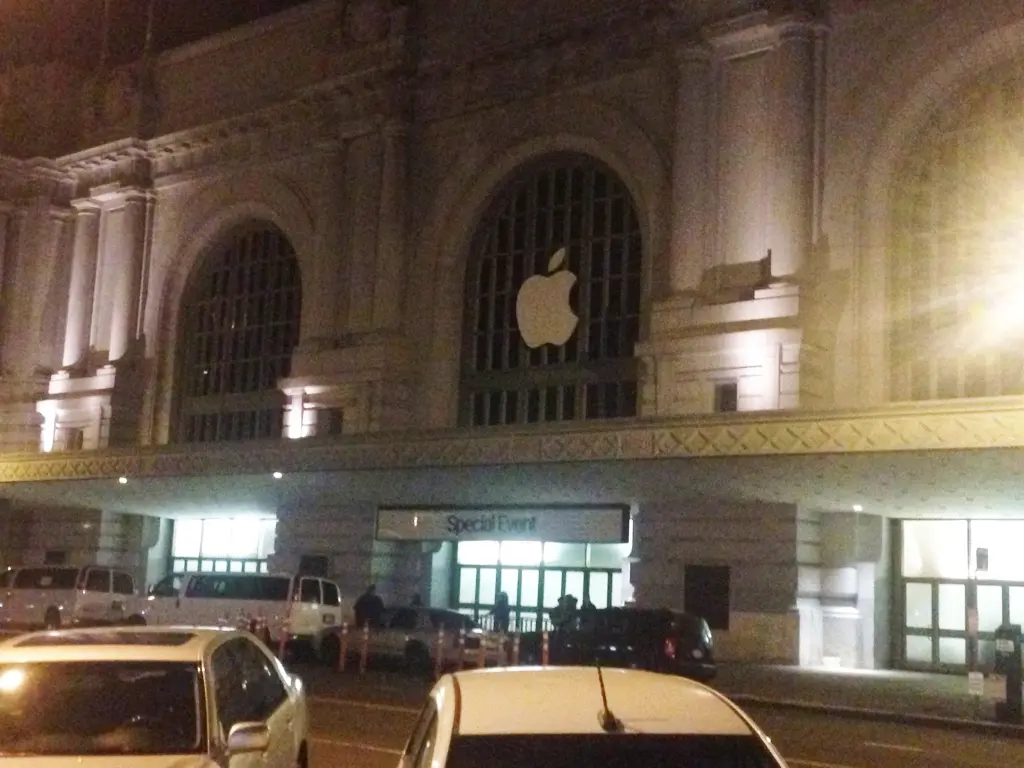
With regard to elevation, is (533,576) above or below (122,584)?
above

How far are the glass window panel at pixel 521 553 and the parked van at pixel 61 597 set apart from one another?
10.3m

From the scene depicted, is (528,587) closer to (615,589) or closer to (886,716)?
(615,589)

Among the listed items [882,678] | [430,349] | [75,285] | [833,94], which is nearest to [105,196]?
[75,285]

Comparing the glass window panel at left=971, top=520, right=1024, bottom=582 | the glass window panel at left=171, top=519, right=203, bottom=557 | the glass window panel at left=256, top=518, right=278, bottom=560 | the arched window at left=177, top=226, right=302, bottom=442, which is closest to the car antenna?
the glass window panel at left=971, top=520, right=1024, bottom=582

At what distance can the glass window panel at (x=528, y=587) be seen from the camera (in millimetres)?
35469

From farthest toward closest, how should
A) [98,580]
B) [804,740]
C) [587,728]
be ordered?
[98,580]
[804,740]
[587,728]

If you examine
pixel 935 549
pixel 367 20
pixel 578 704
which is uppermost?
pixel 367 20

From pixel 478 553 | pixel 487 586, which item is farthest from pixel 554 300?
pixel 487 586

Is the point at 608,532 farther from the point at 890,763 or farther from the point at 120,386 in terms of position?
the point at 120,386

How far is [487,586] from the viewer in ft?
→ 120

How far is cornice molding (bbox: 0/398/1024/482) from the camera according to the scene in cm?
2164

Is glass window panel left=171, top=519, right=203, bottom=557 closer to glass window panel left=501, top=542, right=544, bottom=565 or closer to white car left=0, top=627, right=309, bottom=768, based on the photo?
glass window panel left=501, top=542, right=544, bottom=565

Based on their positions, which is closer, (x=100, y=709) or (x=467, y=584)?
(x=100, y=709)

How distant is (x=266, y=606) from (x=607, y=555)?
10225mm
